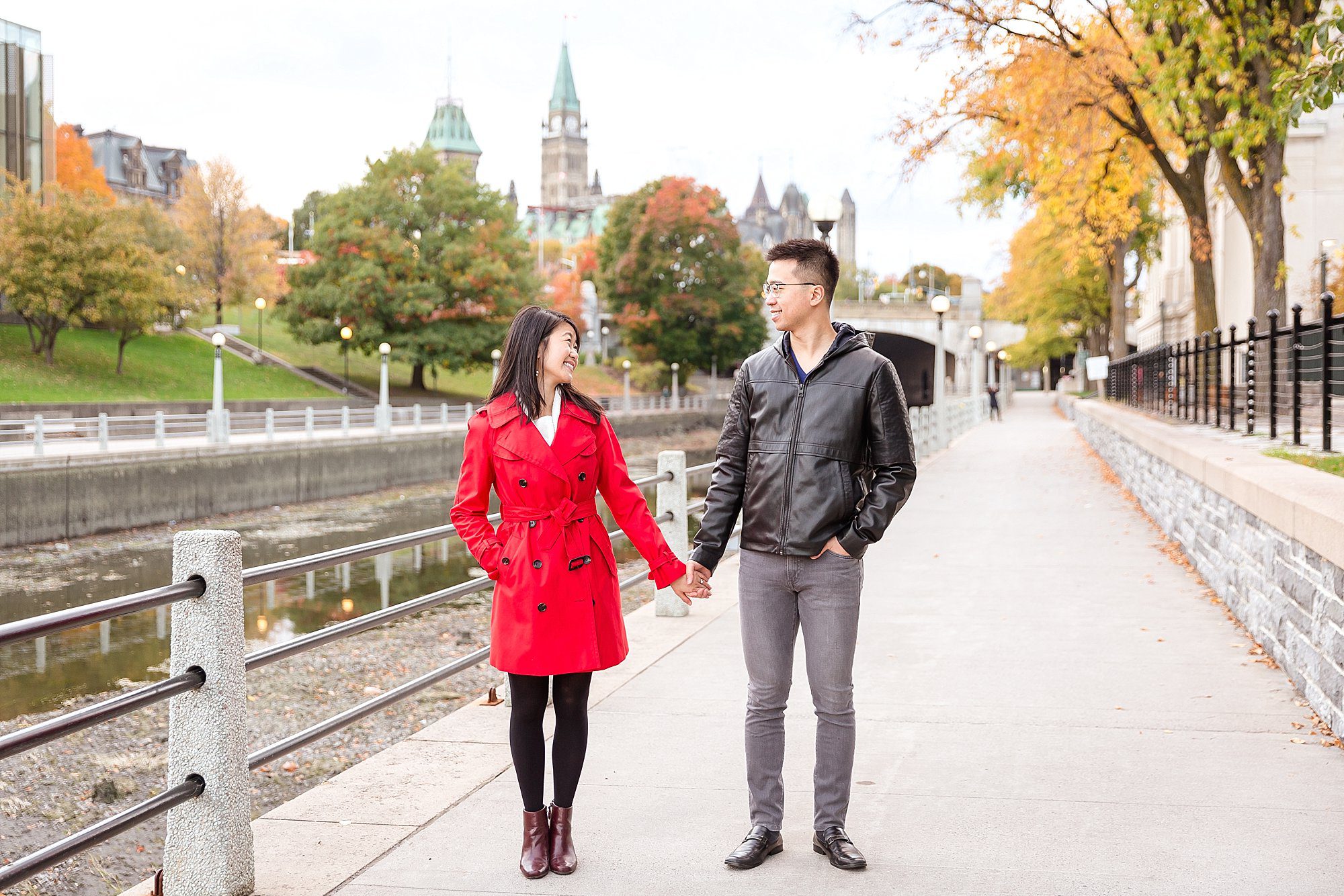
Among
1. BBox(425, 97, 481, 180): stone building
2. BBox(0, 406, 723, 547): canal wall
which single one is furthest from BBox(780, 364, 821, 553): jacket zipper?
BBox(425, 97, 481, 180): stone building

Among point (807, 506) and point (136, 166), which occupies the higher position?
point (136, 166)

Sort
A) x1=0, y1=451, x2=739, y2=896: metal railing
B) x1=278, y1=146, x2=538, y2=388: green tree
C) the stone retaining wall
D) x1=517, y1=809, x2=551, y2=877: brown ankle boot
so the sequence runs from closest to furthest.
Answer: x1=0, y1=451, x2=739, y2=896: metal railing < x1=517, y1=809, x2=551, y2=877: brown ankle boot < the stone retaining wall < x1=278, y1=146, x2=538, y2=388: green tree

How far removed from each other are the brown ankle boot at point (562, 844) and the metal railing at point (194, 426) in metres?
22.8

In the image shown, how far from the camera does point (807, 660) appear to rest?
3920 millimetres

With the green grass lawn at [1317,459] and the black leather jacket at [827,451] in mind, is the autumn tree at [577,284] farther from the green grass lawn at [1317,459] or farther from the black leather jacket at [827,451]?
the black leather jacket at [827,451]

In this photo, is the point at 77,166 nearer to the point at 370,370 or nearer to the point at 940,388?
the point at 370,370

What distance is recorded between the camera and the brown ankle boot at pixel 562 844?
Answer: 12.8 ft

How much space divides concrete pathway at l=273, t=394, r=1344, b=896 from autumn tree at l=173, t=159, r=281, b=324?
2425 inches

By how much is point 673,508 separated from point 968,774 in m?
3.93

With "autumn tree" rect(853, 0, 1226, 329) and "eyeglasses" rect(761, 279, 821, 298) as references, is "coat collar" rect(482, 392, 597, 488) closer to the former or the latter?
"eyeglasses" rect(761, 279, 821, 298)

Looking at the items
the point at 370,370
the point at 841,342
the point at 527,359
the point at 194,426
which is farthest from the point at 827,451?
the point at 370,370

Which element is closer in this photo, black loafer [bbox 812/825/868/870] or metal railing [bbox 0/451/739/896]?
metal railing [bbox 0/451/739/896]

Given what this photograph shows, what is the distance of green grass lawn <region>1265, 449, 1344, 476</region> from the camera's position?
8578 mm

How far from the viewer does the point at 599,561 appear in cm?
388
